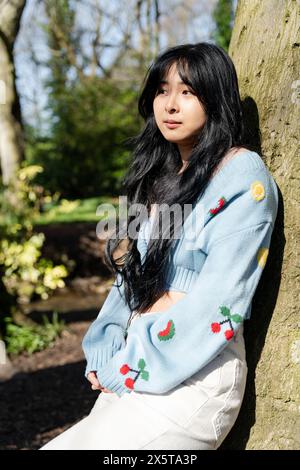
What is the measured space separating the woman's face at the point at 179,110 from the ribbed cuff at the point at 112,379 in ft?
2.55

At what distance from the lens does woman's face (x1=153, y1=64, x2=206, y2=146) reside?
2.07m

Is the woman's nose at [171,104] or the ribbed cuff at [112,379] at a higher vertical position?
the woman's nose at [171,104]

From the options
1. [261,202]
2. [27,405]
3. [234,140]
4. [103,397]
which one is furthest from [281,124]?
[27,405]

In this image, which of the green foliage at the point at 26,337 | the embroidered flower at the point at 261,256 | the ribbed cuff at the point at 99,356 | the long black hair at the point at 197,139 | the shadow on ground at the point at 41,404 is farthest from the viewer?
the green foliage at the point at 26,337

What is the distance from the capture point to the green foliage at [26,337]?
237 inches

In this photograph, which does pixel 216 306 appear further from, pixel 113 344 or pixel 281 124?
pixel 281 124

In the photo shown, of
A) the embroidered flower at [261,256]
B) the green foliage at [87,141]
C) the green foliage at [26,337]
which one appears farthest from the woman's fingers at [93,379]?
the green foliage at [87,141]

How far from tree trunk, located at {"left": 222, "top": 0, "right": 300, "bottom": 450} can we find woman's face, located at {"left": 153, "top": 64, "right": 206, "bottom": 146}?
0.81 feet

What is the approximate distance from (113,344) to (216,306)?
1.65 ft

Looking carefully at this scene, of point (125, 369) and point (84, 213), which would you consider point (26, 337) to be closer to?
point (125, 369)

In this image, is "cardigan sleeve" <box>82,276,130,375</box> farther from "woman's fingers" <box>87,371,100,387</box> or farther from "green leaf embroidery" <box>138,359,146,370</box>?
"green leaf embroidery" <box>138,359,146,370</box>

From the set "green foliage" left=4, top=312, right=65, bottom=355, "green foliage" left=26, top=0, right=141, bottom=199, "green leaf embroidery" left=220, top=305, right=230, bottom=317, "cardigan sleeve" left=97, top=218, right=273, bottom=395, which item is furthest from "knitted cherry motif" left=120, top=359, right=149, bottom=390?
"green foliage" left=26, top=0, right=141, bottom=199

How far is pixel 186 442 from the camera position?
1827 millimetres

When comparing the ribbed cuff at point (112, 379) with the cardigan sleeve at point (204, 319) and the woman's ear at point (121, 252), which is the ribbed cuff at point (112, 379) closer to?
the cardigan sleeve at point (204, 319)
